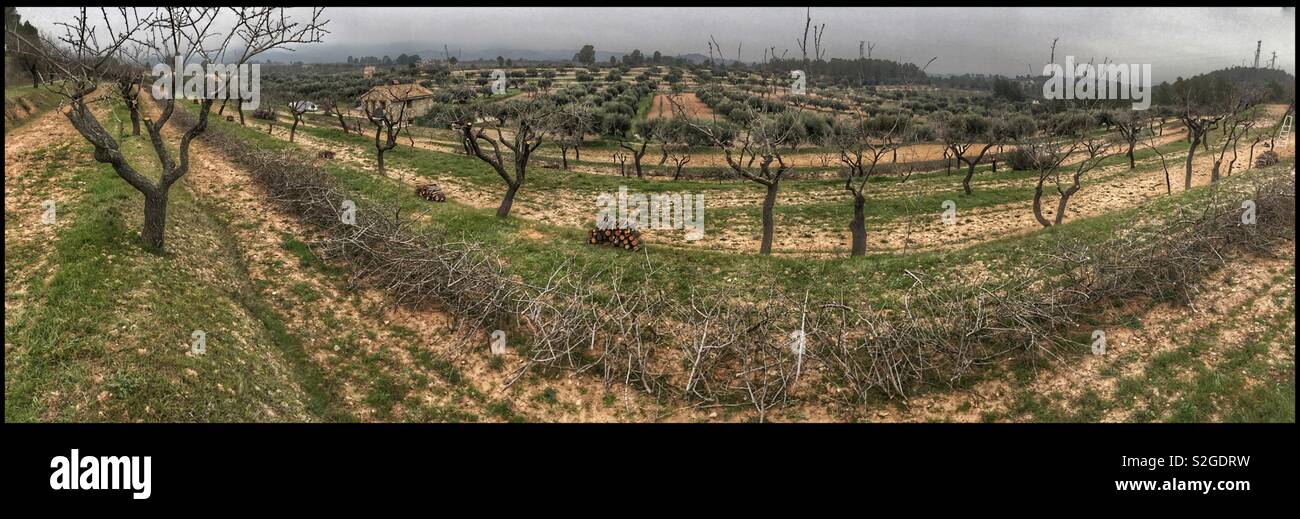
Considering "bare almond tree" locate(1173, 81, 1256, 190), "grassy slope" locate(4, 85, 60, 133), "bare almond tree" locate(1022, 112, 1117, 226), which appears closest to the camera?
"bare almond tree" locate(1022, 112, 1117, 226)

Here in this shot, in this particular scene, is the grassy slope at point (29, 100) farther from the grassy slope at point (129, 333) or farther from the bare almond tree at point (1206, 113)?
the bare almond tree at point (1206, 113)

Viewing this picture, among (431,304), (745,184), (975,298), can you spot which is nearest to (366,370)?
(431,304)

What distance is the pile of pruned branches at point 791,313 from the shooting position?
1042 centimetres

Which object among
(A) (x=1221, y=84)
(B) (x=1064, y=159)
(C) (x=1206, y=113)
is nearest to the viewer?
(B) (x=1064, y=159)

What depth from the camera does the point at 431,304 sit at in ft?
41.2

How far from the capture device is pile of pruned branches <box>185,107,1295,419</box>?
10.4 metres

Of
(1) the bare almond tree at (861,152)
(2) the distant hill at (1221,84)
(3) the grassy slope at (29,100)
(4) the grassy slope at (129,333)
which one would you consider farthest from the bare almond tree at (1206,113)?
(3) the grassy slope at (29,100)

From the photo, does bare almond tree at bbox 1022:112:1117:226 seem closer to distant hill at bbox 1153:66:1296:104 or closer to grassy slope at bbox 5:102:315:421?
distant hill at bbox 1153:66:1296:104

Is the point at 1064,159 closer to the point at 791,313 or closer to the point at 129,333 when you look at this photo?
the point at 791,313

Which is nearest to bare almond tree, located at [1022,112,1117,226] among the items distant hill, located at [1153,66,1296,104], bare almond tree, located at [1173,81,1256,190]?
bare almond tree, located at [1173,81,1256,190]

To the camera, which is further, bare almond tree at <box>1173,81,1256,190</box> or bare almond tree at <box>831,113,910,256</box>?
bare almond tree at <box>1173,81,1256,190</box>

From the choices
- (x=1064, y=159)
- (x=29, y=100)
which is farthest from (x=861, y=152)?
(x=29, y=100)

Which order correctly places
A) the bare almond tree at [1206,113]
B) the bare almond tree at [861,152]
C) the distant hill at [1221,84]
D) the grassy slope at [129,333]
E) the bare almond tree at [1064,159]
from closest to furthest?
1. the grassy slope at [129,333]
2. the bare almond tree at [861,152]
3. the bare almond tree at [1064,159]
4. the bare almond tree at [1206,113]
5. the distant hill at [1221,84]

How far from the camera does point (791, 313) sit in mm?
11898
